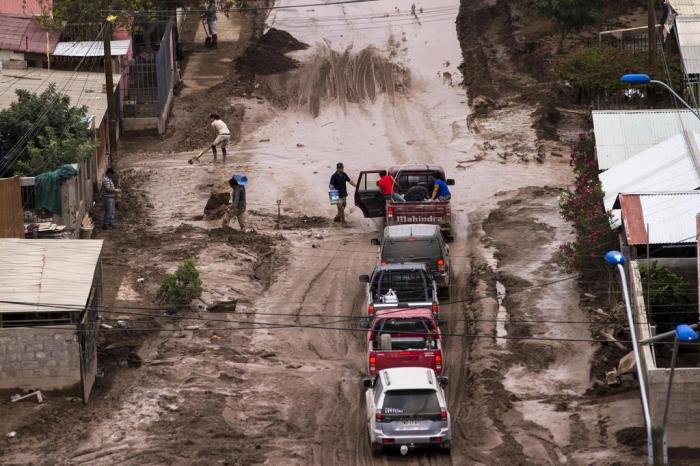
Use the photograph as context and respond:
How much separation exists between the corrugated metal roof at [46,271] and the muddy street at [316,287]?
5.66 ft

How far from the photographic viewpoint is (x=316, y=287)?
32.8 metres

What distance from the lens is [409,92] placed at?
49531mm

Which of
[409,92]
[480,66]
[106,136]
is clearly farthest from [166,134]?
[480,66]

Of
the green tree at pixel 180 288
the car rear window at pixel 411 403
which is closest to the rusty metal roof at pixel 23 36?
the green tree at pixel 180 288

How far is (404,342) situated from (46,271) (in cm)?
755

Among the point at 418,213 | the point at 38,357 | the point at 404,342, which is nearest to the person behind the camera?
the point at 38,357

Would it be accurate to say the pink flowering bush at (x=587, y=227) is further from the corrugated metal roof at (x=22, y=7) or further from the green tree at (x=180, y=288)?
the corrugated metal roof at (x=22, y=7)

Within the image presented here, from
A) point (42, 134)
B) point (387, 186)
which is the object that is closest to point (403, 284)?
point (387, 186)

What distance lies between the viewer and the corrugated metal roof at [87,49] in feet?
147

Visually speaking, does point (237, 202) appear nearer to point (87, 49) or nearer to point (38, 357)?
point (38, 357)

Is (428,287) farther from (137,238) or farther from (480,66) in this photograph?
(480,66)

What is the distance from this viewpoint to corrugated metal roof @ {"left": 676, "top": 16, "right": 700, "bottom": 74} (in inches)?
1736

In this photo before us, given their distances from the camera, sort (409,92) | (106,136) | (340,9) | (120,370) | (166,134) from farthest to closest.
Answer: (340,9) < (409,92) < (166,134) < (106,136) < (120,370)

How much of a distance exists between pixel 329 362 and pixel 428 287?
8.78 ft
